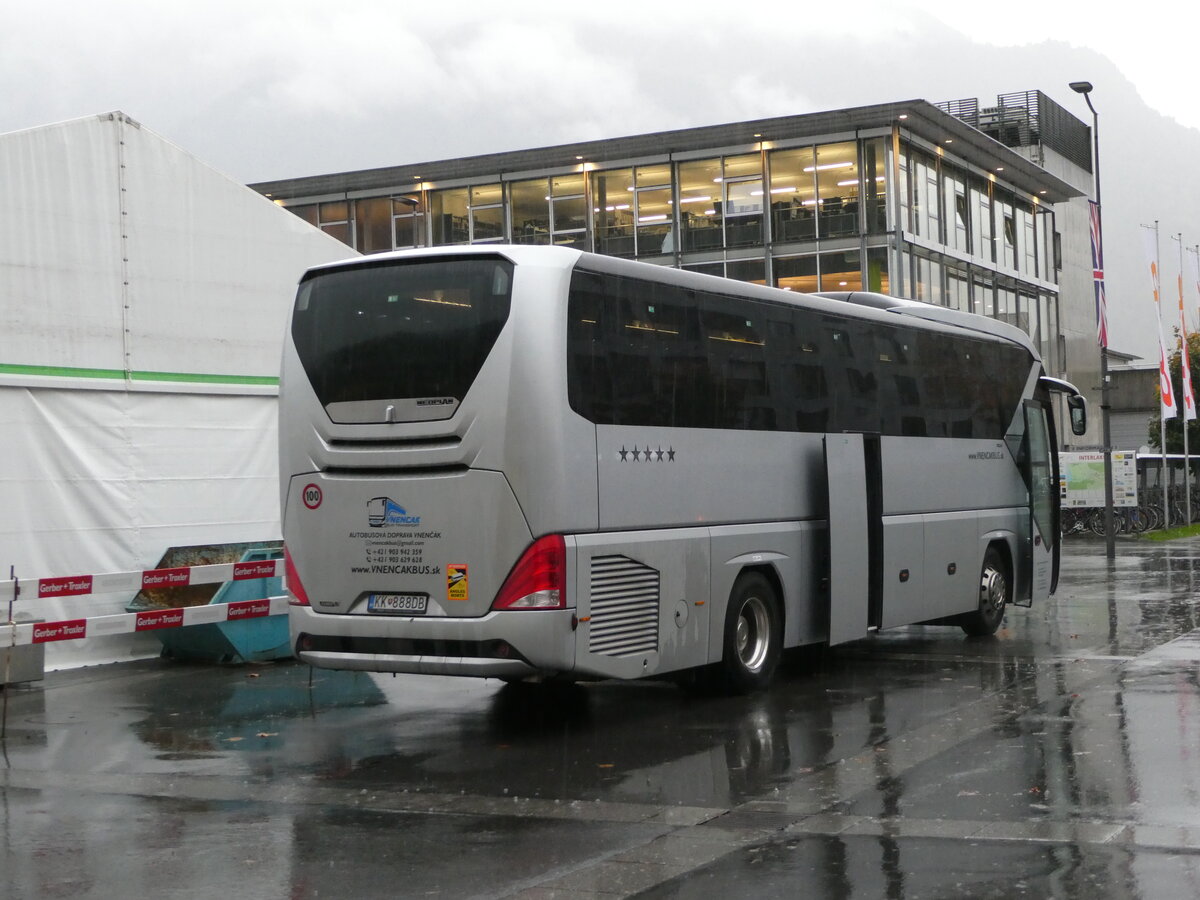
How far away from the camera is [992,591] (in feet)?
56.3

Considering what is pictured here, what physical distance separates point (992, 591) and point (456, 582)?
8601mm

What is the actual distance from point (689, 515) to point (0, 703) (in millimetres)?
6435

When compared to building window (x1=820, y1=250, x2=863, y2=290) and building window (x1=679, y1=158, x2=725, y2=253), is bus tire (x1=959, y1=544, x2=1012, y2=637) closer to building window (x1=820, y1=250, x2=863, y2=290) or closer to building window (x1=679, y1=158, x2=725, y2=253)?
building window (x1=820, y1=250, x2=863, y2=290)

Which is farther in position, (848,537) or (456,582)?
(848,537)

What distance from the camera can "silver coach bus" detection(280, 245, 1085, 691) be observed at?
1046 centimetres

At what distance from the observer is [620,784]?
30.3 ft

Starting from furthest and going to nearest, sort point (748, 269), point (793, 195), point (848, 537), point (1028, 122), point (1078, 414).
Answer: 1. point (1028, 122)
2. point (748, 269)
3. point (793, 195)
4. point (1078, 414)
5. point (848, 537)

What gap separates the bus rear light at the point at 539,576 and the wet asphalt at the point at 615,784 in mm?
1079

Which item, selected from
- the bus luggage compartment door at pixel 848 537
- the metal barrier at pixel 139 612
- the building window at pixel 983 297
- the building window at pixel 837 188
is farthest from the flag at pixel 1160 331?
the metal barrier at pixel 139 612

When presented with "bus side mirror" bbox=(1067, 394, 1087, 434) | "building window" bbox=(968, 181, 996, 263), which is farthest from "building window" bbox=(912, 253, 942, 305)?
"bus side mirror" bbox=(1067, 394, 1087, 434)

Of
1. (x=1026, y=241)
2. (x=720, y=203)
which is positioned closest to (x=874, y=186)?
(x=720, y=203)

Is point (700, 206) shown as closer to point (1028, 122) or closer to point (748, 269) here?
point (748, 269)

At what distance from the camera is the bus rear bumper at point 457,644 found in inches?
409

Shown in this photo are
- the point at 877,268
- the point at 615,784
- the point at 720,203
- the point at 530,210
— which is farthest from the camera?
the point at 530,210
